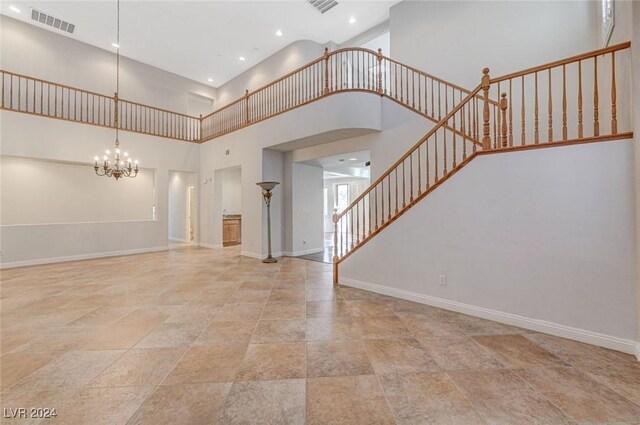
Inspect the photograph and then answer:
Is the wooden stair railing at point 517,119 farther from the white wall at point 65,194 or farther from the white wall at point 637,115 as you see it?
the white wall at point 65,194

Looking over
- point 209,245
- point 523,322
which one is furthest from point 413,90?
point 209,245

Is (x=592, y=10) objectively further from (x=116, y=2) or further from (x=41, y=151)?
(x=41, y=151)

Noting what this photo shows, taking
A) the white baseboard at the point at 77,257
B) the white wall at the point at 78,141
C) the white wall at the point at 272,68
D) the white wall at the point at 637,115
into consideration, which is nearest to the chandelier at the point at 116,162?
the white wall at the point at 78,141

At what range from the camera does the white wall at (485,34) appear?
449cm

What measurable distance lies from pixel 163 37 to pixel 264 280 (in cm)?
783

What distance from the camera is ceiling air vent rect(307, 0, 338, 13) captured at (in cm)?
649

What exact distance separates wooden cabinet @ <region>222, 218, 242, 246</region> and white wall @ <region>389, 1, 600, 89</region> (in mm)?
7494

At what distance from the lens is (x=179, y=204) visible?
1094cm

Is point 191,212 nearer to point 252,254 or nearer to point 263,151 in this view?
point 252,254

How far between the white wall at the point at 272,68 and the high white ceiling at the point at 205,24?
21 centimetres

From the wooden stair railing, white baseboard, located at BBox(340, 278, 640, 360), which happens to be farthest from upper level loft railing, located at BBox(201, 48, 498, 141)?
white baseboard, located at BBox(340, 278, 640, 360)

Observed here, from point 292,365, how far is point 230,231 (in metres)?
8.26

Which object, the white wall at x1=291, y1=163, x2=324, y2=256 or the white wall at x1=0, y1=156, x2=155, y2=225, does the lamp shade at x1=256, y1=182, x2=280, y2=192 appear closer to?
the white wall at x1=291, y1=163, x2=324, y2=256

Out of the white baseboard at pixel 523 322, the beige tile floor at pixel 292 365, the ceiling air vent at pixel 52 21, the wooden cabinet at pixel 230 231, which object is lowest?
the beige tile floor at pixel 292 365
